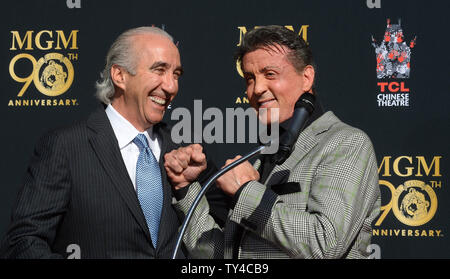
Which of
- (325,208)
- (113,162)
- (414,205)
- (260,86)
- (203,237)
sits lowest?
(414,205)

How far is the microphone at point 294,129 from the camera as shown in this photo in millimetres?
1243

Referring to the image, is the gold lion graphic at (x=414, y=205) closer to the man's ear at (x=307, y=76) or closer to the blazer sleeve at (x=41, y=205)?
the man's ear at (x=307, y=76)

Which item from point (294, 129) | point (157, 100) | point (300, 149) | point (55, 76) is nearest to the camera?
point (294, 129)

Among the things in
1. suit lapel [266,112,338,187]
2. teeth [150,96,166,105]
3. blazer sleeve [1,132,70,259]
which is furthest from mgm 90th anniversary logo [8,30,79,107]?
suit lapel [266,112,338,187]

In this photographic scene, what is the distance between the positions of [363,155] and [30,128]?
1985 millimetres

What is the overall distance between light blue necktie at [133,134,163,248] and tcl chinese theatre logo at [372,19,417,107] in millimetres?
1374

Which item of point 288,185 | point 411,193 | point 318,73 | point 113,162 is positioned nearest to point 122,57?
point 113,162

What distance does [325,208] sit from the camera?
137 cm

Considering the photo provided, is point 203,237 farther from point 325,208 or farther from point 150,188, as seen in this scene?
point 325,208

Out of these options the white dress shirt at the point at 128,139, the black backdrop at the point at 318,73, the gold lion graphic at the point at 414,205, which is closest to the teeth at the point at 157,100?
the white dress shirt at the point at 128,139

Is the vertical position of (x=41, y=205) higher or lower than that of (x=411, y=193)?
higher

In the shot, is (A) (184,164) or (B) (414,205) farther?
(B) (414,205)

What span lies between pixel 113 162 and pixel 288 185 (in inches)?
20.4
